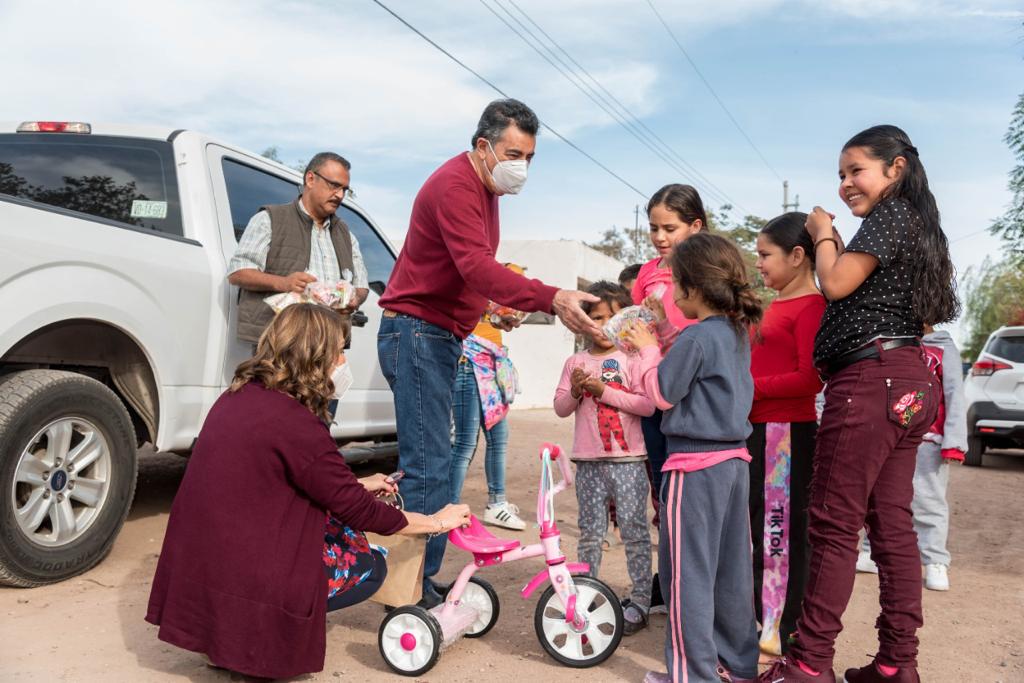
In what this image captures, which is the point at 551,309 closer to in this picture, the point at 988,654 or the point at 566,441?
the point at 988,654

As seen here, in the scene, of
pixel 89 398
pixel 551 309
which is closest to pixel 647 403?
pixel 551 309

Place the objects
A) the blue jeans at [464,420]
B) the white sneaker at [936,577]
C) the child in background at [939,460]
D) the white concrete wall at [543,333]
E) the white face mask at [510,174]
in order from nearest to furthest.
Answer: the white face mask at [510,174], the white sneaker at [936,577], the child in background at [939,460], the blue jeans at [464,420], the white concrete wall at [543,333]

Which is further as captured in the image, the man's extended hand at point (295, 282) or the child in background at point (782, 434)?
the man's extended hand at point (295, 282)

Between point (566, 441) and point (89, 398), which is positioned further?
point (566, 441)

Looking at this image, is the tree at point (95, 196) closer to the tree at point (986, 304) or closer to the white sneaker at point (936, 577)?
the white sneaker at point (936, 577)

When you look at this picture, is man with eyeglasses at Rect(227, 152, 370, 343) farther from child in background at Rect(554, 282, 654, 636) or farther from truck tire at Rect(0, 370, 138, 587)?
child in background at Rect(554, 282, 654, 636)

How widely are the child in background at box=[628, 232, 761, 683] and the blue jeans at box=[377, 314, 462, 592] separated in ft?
3.28

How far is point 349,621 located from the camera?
12.6ft

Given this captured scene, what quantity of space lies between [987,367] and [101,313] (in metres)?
10.6

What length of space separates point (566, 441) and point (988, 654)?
27.5ft

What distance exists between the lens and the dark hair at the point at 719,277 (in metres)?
3.06

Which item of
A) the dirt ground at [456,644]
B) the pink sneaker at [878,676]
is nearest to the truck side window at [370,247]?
the dirt ground at [456,644]

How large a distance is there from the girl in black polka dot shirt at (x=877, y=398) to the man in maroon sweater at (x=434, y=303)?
1340 millimetres

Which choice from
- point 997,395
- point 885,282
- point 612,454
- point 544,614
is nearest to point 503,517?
point 612,454
